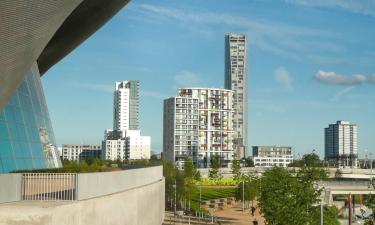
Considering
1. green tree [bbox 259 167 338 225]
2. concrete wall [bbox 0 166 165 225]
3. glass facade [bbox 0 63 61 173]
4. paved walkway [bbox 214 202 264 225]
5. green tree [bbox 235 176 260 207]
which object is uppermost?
glass facade [bbox 0 63 61 173]

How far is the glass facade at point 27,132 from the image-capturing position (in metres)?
25.6

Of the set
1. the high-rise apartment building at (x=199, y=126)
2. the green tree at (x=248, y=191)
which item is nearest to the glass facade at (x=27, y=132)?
the green tree at (x=248, y=191)

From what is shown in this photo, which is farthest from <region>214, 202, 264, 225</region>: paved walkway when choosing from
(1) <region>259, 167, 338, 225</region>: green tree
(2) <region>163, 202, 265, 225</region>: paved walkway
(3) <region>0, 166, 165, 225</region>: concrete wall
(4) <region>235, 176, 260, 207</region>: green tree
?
(3) <region>0, 166, 165, 225</region>: concrete wall

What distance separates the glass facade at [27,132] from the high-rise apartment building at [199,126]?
143 meters

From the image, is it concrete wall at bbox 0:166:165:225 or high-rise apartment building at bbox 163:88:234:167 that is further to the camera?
high-rise apartment building at bbox 163:88:234:167

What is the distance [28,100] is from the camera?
31.6 m

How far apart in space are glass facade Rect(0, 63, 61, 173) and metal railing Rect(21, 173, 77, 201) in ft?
18.0

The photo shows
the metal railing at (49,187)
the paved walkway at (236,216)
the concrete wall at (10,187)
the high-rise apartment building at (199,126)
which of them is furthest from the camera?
the high-rise apartment building at (199,126)

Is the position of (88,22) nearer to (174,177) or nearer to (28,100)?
(28,100)

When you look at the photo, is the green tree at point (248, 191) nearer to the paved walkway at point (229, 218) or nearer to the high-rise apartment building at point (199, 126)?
the paved walkway at point (229, 218)

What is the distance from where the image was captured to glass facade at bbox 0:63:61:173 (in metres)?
25.6

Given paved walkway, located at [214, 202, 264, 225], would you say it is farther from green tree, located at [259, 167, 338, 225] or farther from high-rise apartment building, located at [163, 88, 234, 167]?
high-rise apartment building, located at [163, 88, 234, 167]

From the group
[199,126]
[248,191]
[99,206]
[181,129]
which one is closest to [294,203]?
[99,206]

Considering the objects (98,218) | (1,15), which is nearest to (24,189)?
(98,218)
